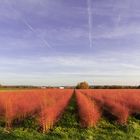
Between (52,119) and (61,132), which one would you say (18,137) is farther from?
(52,119)

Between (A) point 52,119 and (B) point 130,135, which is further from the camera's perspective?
(A) point 52,119

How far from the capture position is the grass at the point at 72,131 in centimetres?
1712

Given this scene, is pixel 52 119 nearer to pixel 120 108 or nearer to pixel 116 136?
pixel 116 136

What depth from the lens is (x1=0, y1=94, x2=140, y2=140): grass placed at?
17.1 meters

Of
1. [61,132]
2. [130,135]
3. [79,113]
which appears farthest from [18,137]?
[79,113]

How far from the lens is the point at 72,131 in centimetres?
1836

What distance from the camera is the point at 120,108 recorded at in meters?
24.1

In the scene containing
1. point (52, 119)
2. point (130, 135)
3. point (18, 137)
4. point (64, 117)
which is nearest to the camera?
point (18, 137)

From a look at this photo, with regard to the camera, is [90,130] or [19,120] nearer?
[90,130]

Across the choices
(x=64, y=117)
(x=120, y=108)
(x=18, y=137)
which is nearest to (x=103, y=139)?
(x=18, y=137)

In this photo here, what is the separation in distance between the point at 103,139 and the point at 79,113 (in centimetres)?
612

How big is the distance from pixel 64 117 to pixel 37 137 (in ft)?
16.5

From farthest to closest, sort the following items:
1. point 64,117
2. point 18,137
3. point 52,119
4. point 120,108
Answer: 1. point 120,108
2. point 64,117
3. point 52,119
4. point 18,137

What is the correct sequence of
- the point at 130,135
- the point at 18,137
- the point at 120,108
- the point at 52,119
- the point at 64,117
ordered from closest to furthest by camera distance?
1. the point at 18,137
2. the point at 130,135
3. the point at 52,119
4. the point at 64,117
5. the point at 120,108
